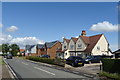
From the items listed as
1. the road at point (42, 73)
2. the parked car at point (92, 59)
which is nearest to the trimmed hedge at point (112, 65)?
the road at point (42, 73)

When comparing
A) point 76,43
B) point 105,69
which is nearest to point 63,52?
point 76,43

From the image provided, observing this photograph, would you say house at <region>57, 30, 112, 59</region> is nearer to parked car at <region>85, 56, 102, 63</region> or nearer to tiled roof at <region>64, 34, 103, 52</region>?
tiled roof at <region>64, 34, 103, 52</region>

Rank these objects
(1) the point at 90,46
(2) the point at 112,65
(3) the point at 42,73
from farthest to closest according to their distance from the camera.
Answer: (1) the point at 90,46 < (3) the point at 42,73 < (2) the point at 112,65

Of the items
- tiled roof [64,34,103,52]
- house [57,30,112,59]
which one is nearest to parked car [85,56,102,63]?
house [57,30,112,59]

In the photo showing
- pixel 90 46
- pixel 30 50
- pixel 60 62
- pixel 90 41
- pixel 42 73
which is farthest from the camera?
pixel 30 50

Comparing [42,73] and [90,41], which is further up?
[90,41]

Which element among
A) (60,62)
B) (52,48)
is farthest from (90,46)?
(52,48)

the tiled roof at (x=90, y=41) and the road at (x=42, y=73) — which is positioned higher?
the tiled roof at (x=90, y=41)

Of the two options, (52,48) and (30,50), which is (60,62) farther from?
(30,50)

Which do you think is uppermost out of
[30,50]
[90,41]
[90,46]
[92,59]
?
[90,41]

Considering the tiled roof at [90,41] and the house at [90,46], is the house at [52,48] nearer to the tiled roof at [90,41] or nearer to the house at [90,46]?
the house at [90,46]

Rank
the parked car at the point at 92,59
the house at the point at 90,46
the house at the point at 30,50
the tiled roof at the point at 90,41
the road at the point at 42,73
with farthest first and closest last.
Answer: the house at the point at 30,50 → the tiled roof at the point at 90,41 → the house at the point at 90,46 → the parked car at the point at 92,59 → the road at the point at 42,73

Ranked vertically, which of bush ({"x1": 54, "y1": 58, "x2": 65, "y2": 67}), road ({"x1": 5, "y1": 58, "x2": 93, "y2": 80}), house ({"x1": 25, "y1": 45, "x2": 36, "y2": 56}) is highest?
house ({"x1": 25, "y1": 45, "x2": 36, "y2": 56})

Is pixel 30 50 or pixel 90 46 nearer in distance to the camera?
pixel 90 46
